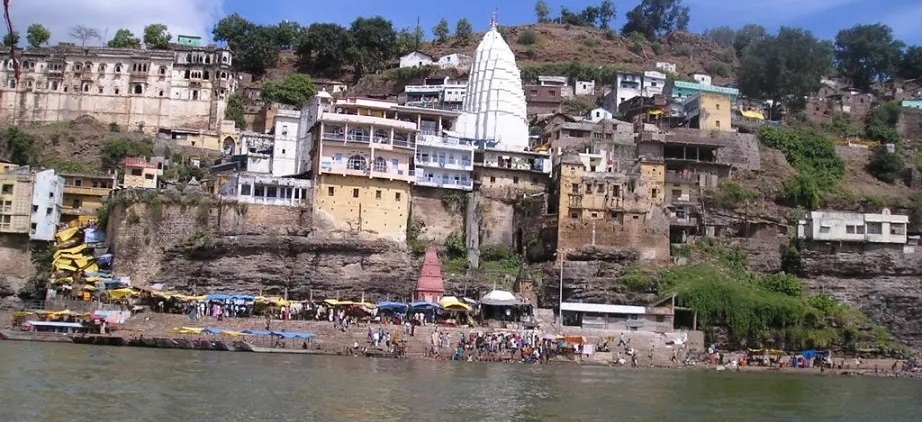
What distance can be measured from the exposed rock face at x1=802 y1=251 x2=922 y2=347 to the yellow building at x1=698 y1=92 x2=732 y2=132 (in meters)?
12.9

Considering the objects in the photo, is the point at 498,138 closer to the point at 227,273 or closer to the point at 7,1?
the point at 227,273

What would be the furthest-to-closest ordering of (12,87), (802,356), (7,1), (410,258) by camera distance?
(12,87)
(410,258)
(802,356)
(7,1)

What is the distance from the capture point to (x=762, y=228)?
54250mm

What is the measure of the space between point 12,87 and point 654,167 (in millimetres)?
43462

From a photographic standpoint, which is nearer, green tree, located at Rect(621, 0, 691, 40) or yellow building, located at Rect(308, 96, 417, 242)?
yellow building, located at Rect(308, 96, 417, 242)

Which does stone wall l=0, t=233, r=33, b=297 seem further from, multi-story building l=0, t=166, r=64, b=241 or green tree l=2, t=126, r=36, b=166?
green tree l=2, t=126, r=36, b=166

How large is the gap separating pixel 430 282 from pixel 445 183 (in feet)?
26.1

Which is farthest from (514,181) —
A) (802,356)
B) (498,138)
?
(802,356)

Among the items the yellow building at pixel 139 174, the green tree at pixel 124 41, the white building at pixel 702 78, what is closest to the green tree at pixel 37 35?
the green tree at pixel 124 41

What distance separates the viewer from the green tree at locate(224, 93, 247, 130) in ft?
232

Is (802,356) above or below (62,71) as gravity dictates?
below

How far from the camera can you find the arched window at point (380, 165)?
169 feet

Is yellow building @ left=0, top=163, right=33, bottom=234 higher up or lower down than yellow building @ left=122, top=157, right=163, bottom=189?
lower down

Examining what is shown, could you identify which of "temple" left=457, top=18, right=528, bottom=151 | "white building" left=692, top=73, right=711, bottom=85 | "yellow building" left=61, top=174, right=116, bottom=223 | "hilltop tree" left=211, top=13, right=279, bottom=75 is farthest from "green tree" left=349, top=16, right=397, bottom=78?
"yellow building" left=61, top=174, right=116, bottom=223
